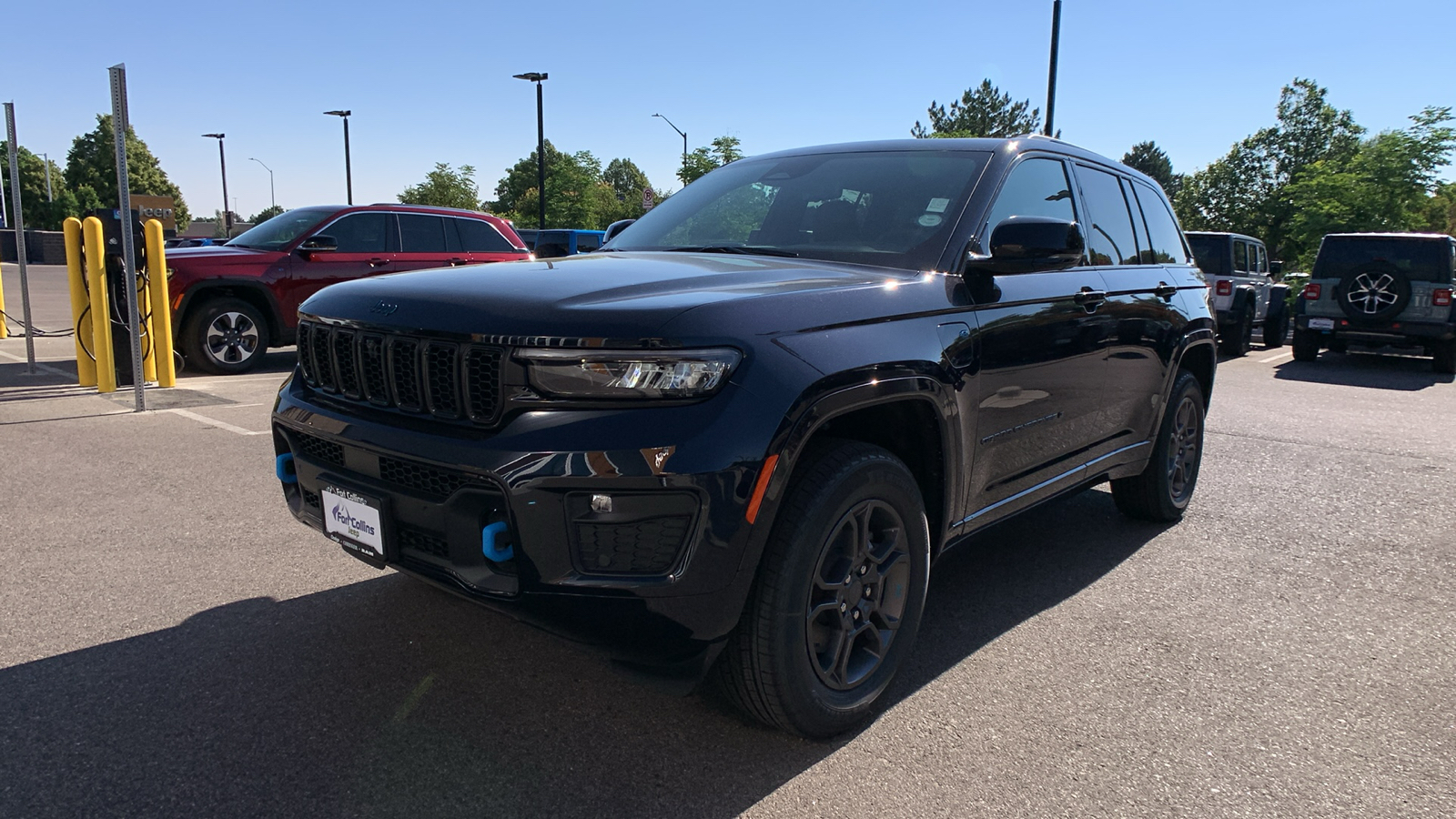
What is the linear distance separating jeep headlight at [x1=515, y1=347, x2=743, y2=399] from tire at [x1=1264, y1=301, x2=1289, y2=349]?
695 inches

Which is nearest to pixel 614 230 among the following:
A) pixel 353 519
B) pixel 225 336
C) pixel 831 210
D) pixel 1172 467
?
pixel 831 210

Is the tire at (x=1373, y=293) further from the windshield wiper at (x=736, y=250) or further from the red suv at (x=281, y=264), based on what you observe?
the windshield wiper at (x=736, y=250)

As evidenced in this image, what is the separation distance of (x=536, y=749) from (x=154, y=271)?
318 inches

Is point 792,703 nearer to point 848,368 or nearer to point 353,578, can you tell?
point 848,368

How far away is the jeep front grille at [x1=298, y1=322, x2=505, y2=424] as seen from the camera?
2.38 m

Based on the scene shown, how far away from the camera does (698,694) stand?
9.68ft

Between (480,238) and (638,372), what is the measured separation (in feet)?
33.4

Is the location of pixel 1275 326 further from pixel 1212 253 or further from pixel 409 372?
pixel 409 372

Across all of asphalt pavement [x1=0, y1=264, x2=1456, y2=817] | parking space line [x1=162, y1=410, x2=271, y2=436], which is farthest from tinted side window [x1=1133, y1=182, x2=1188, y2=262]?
parking space line [x1=162, y1=410, x2=271, y2=436]

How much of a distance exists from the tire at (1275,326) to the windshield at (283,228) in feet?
50.0

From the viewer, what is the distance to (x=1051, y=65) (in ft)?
71.4

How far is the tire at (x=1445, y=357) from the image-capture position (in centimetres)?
1325

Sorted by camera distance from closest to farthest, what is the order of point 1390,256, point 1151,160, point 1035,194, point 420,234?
point 1035,194 < point 420,234 < point 1390,256 < point 1151,160

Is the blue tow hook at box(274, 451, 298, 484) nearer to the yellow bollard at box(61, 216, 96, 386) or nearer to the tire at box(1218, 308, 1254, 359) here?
the yellow bollard at box(61, 216, 96, 386)
